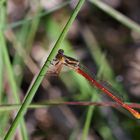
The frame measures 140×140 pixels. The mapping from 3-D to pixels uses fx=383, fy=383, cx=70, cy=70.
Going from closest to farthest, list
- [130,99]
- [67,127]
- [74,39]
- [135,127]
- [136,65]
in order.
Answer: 1. [135,127]
2. [67,127]
3. [130,99]
4. [136,65]
5. [74,39]

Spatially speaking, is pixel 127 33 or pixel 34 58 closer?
pixel 34 58

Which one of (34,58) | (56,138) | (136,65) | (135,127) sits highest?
(34,58)

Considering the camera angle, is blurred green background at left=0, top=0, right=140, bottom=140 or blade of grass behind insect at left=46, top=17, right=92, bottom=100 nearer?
blurred green background at left=0, top=0, right=140, bottom=140

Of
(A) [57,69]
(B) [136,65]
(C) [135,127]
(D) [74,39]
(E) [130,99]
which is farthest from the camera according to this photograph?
(D) [74,39]

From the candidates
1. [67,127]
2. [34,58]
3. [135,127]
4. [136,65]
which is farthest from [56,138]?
[136,65]

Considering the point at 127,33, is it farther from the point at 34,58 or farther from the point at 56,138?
the point at 56,138

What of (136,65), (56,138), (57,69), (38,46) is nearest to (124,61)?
(136,65)

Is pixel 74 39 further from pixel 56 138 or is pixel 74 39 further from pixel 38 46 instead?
pixel 56 138

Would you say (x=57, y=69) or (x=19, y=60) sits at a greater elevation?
(x=19, y=60)

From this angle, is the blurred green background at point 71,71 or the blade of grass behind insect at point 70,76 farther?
the blade of grass behind insect at point 70,76
